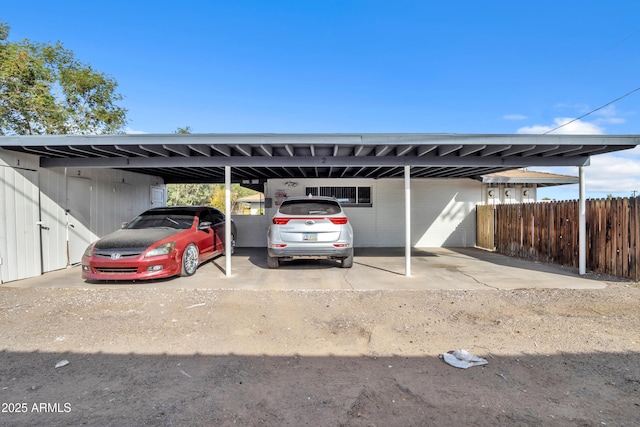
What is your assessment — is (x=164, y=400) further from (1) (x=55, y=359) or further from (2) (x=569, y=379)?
(2) (x=569, y=379)

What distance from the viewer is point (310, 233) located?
693 centimetres

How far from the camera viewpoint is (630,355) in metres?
3.39

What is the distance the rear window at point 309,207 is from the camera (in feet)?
23.2

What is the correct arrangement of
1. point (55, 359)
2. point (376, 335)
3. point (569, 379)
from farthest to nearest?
point (376, 335) < point (55, 359) < point (569, 379)

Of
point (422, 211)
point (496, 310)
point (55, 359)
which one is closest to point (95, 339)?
point (55, 359)

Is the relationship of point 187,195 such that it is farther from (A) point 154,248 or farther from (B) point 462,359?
(B) point 462,359

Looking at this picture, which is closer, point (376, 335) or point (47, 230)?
point (376, 335)

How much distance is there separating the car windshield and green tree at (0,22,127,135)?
30.6ft

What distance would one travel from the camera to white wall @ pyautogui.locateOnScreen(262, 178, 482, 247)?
482 inches

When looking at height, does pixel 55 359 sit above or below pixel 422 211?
below

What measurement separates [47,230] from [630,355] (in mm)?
10131

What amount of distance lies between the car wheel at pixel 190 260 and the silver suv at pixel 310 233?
1.72 meters

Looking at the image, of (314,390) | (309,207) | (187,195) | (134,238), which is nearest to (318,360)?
(314,390)

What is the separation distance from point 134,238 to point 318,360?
4.99 m
